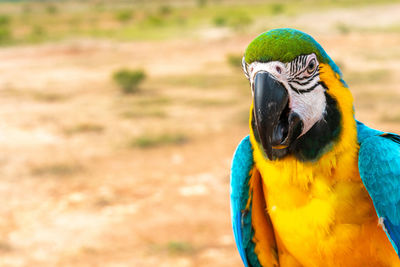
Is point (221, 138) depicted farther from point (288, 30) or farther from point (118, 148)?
point (288, 30)

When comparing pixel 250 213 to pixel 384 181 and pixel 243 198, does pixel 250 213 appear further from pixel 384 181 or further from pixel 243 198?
pixel 384 181

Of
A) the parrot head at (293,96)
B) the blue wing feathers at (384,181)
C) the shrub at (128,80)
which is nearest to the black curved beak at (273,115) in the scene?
the parrot head at (293,96)

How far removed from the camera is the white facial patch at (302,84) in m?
2.28

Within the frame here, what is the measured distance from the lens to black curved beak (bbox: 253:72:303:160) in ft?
7.31

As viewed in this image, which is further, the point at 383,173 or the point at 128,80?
the point at 128,80

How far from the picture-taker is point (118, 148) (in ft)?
35.6

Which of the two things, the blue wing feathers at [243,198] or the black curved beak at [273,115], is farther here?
the blue wing feathers at [243,198]

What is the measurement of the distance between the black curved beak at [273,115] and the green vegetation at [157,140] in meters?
8.75

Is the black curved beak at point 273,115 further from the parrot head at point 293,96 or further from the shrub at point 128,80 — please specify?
the shrub at point 128,80

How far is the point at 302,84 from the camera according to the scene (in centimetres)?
Answer: 232

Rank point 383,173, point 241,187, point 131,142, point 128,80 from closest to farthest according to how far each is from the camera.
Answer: point 383,173 < point 241,187 < point 131,142 < point 128,80

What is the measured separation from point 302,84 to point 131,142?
9083 millimetres

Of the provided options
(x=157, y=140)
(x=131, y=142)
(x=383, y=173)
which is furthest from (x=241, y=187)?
(x=131, y=142)

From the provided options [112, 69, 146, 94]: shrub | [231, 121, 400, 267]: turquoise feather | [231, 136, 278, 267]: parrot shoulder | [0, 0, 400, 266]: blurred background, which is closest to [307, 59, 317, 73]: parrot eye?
[231, 121, 400, 267]: turquoise feather
